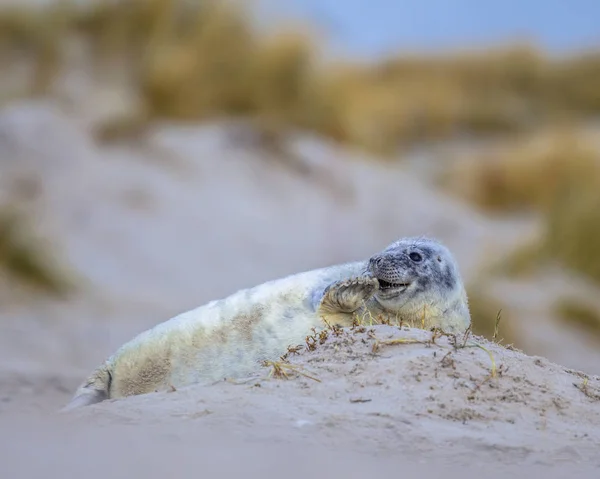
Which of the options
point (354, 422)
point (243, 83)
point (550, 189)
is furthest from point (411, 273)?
point (550, 189)

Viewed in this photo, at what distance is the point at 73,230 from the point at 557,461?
1004 cm

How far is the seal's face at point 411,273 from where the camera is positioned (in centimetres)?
490

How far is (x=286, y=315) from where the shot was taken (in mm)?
5012

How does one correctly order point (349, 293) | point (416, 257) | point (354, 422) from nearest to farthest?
point (354, 422)
point (349, 293)
point (416, 257)

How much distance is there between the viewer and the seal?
490 cm

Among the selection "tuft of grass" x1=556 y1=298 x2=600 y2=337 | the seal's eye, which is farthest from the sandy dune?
"tuft of grass" x1=556 y1=298 x2=600 y2=337

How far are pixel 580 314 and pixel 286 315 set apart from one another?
7.33 meters

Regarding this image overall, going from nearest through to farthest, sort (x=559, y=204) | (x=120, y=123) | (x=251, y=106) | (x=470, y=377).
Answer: (x=470, y=377) < (x=559, y=204) < (x=120, y=123) < (x=251, y=106)

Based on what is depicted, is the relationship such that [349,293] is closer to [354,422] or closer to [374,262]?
[374,262]

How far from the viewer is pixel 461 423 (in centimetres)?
372

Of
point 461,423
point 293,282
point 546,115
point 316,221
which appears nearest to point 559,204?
point 316,221

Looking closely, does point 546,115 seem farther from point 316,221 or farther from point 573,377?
point 573,377

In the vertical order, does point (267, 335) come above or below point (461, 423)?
above

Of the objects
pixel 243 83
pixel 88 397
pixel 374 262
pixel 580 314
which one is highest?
pixel 243 83
